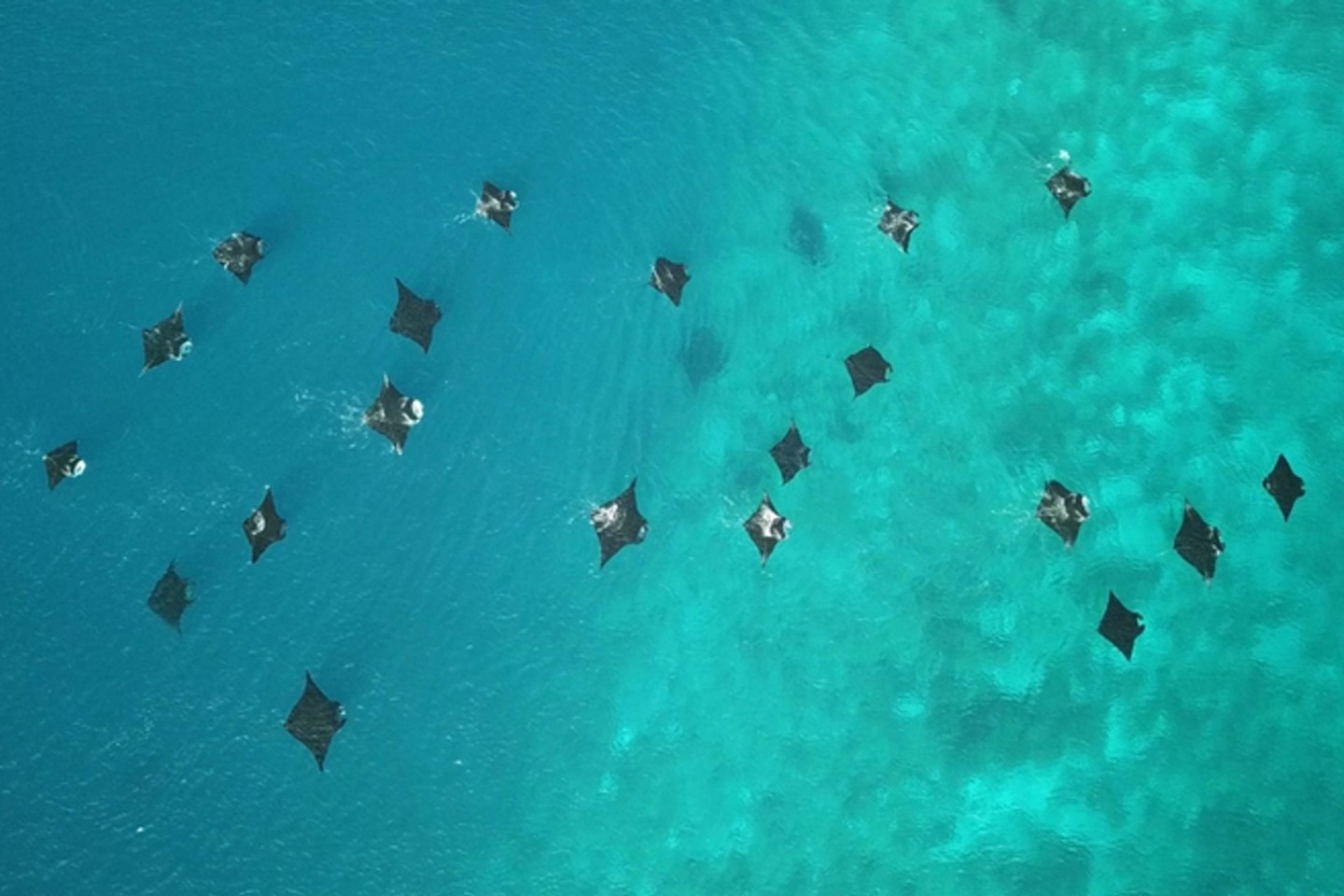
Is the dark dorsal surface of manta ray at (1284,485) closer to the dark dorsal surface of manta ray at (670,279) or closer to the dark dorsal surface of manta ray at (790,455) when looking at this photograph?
the dark dorsal surface of manta ray at (790,455)

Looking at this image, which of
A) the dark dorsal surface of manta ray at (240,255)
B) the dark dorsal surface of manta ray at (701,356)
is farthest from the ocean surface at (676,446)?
the dark dorsal surface of manta ray at (240,255)

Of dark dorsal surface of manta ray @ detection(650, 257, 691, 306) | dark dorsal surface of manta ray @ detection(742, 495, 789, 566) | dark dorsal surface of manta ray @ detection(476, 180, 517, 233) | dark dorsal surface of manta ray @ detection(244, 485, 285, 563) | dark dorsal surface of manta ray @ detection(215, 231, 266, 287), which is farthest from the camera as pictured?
dark dorsal surface of manta ray @ detection(476, 180, 517, 233)

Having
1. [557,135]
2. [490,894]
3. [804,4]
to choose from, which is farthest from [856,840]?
[804,4]

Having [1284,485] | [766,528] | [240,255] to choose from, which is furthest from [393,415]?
[1284,485]

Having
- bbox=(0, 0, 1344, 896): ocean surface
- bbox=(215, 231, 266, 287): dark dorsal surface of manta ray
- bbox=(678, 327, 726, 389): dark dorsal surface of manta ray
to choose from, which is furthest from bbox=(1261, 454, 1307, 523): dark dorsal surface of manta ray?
bbox=(215, 231, 266, 287): dark dorsal surface of manta ray

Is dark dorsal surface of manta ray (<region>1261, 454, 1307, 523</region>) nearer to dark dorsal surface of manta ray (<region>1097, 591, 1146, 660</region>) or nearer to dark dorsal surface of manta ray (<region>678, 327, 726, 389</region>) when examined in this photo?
dark dorsal surface of manta ray (<region>1097, 591, 1146, 660</region>)

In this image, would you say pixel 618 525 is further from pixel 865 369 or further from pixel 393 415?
pixel 865 369
